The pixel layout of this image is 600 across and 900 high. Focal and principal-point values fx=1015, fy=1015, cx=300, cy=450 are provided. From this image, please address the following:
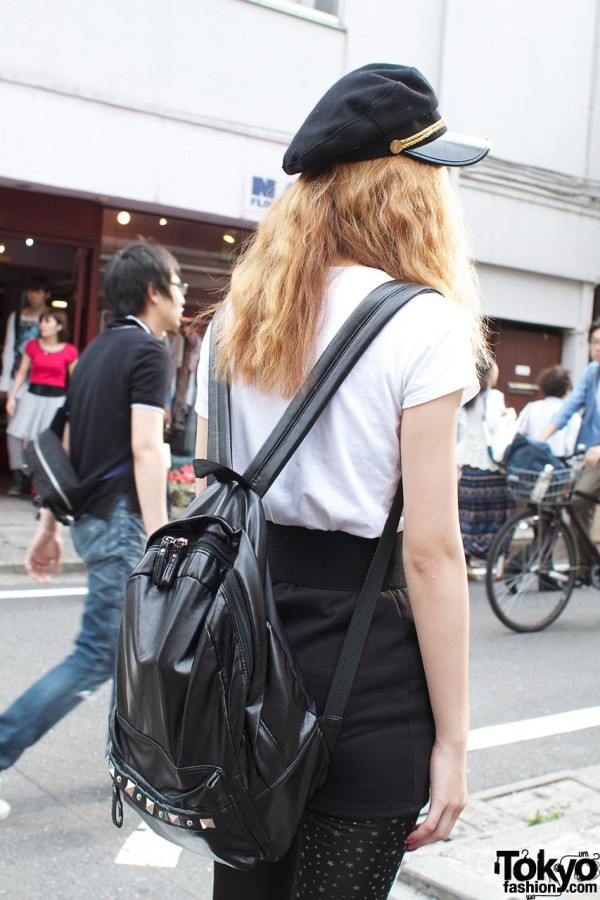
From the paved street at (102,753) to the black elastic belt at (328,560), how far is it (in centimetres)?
186

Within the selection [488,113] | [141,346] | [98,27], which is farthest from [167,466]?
[488,113]

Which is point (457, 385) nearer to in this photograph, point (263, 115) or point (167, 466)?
point (167, 466)

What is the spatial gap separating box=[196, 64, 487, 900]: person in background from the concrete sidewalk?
1516 mm

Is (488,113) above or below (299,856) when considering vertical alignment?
above

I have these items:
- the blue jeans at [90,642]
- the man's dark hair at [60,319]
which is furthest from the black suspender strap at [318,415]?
the man's dark hair at [60,319]

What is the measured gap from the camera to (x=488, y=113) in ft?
44.5

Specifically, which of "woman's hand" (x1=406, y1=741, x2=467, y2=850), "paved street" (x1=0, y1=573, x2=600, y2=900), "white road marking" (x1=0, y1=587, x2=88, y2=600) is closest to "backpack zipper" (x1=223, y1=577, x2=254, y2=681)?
"woman's hand" (x1=406, y1=741, x2=467, y2=850)

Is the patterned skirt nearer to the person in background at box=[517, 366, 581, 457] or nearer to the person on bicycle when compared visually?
the person in background at box=[517, 366, 581, 457]

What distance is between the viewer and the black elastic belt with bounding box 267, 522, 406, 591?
5.09ft

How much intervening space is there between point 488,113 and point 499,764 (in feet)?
36.5

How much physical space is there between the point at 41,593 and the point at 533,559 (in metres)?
3.39

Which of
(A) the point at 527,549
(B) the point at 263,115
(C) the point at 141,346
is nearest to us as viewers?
(C) the point at 141,346

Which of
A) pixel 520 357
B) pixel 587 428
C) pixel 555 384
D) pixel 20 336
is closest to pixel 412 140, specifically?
pixel 587 428

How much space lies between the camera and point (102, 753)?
4102 millimetres
